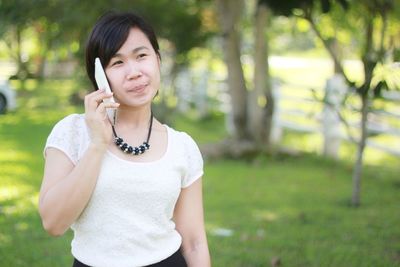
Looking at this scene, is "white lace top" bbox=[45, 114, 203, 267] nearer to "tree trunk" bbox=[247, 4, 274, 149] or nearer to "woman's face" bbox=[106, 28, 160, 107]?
"woman's face" bbox=[106, 28, 160, 107]

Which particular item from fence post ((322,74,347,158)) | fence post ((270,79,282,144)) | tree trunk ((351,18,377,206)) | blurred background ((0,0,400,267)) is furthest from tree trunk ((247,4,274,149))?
tree trunk ((351,18,377,206))

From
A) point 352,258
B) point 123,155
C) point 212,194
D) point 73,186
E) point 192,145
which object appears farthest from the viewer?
point 212,194

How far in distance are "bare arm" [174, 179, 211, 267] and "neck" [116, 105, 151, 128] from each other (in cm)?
27

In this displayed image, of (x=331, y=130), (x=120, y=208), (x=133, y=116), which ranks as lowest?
(x=331, y=130)

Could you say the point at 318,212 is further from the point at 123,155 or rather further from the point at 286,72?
the point at 286,72

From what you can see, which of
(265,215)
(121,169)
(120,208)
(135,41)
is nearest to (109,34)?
(135,41)

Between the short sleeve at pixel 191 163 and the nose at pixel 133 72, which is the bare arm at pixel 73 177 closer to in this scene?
the nose at pixel 133 72

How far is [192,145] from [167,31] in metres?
8.42

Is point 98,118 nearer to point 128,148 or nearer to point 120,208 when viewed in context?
point 128,148

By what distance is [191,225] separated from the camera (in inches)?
79.0

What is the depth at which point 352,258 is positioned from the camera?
168 inches

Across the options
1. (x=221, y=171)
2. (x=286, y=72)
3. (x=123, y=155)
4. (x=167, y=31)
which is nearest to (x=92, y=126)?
(x=123, y=155)

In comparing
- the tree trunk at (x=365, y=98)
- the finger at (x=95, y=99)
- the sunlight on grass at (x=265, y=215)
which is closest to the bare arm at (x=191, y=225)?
the finger at (x=95, y=99)

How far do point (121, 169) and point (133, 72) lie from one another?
292 millimetres
